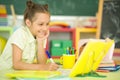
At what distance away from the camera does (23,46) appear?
180 cm

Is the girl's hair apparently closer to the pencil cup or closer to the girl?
the girl

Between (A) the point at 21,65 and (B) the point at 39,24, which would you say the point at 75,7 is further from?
(A) the point at 21,65

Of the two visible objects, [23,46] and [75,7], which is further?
[75,7]

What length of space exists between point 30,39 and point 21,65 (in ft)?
1.02

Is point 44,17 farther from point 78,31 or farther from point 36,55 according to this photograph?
point 78,31

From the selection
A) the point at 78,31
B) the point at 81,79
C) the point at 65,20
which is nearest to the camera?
the point at 81,79

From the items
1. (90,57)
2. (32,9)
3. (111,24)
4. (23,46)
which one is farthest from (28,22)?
(111,24)

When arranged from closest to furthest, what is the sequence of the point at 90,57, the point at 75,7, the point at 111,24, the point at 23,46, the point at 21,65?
the point at 90,57, the point at 21,65, the point at 23,46, the point at 111,24, the point at 75,7

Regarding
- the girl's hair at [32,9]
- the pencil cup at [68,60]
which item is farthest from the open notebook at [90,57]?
the girl's hair at [32,9]

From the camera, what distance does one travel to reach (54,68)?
1.63m

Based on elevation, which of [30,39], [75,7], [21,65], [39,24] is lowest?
[21,65]

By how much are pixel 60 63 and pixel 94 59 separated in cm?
45

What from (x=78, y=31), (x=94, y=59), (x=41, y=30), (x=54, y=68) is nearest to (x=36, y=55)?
(x=41, y=30)

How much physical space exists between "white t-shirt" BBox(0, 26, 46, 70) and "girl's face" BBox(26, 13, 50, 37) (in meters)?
0.04
